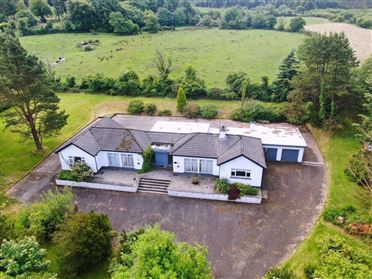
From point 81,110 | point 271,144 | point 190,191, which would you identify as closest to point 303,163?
point 271,144

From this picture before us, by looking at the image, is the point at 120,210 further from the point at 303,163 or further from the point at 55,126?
the point at 303,163

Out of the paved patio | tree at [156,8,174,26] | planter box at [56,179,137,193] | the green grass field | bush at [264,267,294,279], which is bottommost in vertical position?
planter box at [56,179,137,193]

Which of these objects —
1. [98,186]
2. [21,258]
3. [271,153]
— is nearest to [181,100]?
[271,153]

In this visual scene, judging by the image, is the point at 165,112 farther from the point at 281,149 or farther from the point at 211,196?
the point at 211,196

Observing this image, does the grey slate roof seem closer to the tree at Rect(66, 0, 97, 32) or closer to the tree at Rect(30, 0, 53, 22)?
the tree at Rect(66, 0, 97, 32)

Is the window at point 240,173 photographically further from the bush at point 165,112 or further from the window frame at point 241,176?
the bush at point 165,112

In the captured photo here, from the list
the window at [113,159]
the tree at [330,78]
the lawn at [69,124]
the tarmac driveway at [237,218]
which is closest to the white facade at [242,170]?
the tarmac driveway at [237,218]

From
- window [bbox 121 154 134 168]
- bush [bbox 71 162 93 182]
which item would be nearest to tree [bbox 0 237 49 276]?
bush [bbox 71 162 93 182]
